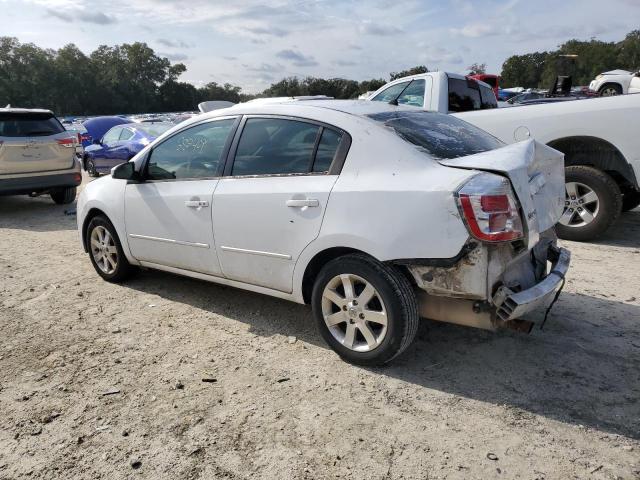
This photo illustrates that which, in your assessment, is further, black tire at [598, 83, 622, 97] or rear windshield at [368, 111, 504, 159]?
black tire at [598, 83, 622, 97]

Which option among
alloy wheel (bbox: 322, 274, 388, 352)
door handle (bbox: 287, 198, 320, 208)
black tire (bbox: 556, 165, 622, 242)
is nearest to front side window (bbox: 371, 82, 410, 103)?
black tire (bbox: 556, 165, 622, 242)

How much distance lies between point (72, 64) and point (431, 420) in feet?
284

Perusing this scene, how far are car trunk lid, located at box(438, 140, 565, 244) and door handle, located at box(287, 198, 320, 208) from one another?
0.82 meters

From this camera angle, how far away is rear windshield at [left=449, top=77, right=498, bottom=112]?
7.30 m

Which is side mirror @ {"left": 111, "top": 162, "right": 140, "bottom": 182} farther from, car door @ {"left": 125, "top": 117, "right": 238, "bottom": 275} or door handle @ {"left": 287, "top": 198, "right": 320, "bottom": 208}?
door handle @ {"left": 287, "top": 198, "right": 320, "bottom": 208}

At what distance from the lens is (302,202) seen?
3.30 metres

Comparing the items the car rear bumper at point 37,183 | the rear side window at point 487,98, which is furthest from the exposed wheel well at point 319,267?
the car rear bumper at point 37,183

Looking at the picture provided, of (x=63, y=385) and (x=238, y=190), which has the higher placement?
(x=238, y=190)

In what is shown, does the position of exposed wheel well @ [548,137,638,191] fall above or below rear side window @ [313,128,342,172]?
below

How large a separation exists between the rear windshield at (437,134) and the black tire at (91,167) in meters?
12.3

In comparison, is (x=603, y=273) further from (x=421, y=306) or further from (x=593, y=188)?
(x=421, y=306)

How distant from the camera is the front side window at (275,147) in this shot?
3.45 metres

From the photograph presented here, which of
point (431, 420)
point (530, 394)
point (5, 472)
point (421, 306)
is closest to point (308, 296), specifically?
point (421, 306)

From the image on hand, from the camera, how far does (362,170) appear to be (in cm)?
314
